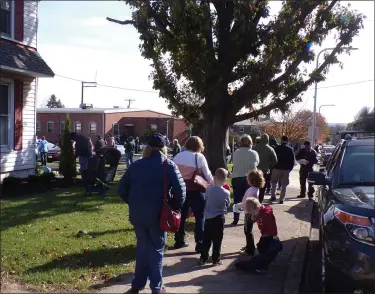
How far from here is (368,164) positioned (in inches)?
219

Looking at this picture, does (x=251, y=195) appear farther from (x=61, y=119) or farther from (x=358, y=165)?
(x=61, y=119)

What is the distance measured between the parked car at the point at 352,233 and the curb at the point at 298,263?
48 centimetres

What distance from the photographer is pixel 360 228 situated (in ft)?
15.7

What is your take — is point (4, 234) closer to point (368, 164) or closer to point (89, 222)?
point (89, 222)

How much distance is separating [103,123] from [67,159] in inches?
1427

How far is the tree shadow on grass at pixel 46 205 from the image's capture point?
8391mm

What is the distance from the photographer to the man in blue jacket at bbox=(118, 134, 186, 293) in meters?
4.88

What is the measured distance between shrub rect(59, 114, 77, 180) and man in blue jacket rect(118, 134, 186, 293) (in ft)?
31.8

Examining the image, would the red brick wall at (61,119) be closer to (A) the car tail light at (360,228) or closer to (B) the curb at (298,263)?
(B) the curb at (298,263)

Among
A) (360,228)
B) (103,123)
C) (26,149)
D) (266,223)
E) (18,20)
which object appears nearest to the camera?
(360,228)

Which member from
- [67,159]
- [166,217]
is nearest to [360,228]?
[166,217]

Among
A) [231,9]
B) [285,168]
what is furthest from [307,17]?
[285,168]

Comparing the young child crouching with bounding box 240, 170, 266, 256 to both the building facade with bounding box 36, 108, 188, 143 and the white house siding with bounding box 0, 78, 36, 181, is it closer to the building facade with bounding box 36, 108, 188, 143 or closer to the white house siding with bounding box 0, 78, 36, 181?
the white house siding with bounding box 0, 78, 36, 181

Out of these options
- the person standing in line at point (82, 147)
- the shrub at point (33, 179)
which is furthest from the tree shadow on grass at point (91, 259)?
the person standing in line at point (82, 147)
